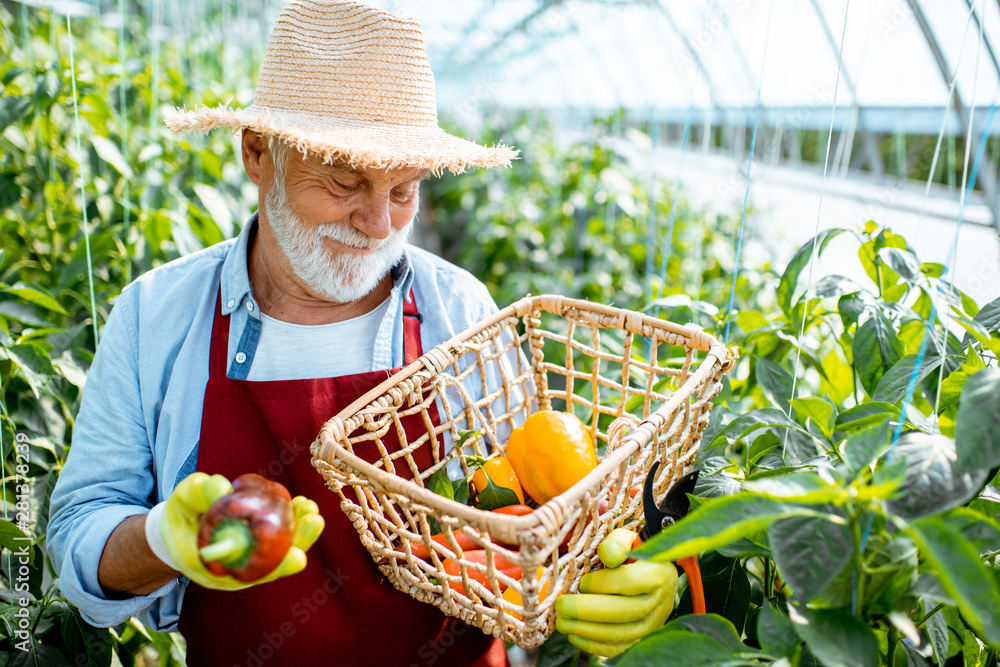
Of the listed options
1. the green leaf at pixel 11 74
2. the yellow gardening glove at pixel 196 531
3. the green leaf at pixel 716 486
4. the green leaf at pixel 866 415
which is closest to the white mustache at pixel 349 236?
the yellow gardening glove at pixel 196 531

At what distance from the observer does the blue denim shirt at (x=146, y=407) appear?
2.90 feet

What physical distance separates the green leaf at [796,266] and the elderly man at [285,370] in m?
0.48

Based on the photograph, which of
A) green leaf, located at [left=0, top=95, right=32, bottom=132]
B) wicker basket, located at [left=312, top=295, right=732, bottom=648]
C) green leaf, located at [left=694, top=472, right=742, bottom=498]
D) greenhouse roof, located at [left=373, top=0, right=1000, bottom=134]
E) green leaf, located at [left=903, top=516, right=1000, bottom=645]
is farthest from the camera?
greenhouse roof, located at [left=373, top=0, right=1000, bottom=134]

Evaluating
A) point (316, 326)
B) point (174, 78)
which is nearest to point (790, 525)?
point (316, 326)

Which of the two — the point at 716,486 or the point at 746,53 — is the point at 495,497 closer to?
the point at 716,486

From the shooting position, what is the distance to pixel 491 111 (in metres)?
9.09

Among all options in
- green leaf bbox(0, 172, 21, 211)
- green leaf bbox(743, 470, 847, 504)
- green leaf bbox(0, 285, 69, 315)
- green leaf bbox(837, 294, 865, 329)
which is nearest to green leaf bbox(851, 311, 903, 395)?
green leaf bbox(837, 294, 865, 329)

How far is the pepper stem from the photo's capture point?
0.56 metres

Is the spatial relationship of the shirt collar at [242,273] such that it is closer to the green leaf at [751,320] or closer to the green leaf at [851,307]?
the green leaf at [751,320]

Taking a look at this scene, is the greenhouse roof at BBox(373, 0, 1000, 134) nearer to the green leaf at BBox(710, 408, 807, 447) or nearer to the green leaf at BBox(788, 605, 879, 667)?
the green leaf at BBox(710, 408, 807, 447)

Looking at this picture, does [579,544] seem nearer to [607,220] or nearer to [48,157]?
[48,157]

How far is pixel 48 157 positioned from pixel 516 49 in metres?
6.46

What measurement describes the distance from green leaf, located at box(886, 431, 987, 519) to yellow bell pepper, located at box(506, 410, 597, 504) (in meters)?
0.39

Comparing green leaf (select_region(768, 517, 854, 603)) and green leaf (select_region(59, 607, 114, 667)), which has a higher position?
green leaf (select_region(768, 517, 854, 603))
